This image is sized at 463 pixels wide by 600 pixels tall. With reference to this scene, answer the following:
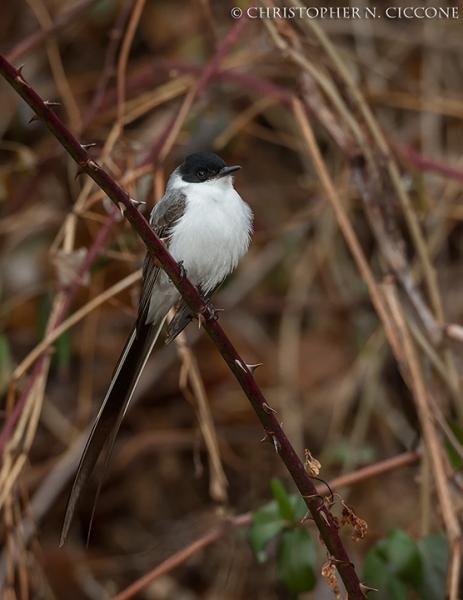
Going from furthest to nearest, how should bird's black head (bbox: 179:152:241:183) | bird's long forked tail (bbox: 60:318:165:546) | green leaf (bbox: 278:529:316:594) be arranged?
bird's black head (bbox: 179:152:241:183), green leaf (bbox: 278:529:316:594), bird's long forked tail (bbox: 60:318:165:546)

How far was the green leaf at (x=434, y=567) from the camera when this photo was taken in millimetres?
1928

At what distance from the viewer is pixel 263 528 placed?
6.44 ft

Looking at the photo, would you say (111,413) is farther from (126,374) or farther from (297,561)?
(297,561)

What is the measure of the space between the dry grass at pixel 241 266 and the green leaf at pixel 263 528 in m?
0.70

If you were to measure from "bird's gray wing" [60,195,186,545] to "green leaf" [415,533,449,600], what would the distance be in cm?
82

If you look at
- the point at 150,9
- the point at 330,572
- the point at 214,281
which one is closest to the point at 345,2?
the point at 150,9

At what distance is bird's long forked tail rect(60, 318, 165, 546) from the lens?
5.57 feet

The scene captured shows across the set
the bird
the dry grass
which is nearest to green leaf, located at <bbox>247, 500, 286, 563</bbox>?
the bird

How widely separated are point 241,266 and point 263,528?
1.94 m

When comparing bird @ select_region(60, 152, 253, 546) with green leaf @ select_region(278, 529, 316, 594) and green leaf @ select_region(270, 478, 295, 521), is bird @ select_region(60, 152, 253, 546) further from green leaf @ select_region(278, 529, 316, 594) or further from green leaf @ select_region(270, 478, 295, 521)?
green leaf @ select_region(278, 529, 316, 594)

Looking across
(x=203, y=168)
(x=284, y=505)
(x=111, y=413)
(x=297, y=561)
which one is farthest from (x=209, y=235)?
(x=297, y=561)

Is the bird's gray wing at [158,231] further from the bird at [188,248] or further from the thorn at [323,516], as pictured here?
the thorn at [323,516]

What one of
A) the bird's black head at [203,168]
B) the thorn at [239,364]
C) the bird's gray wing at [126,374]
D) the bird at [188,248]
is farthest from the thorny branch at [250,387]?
the bird's black head at [203,168]

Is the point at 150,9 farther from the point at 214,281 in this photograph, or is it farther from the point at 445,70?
the point at 214,281
